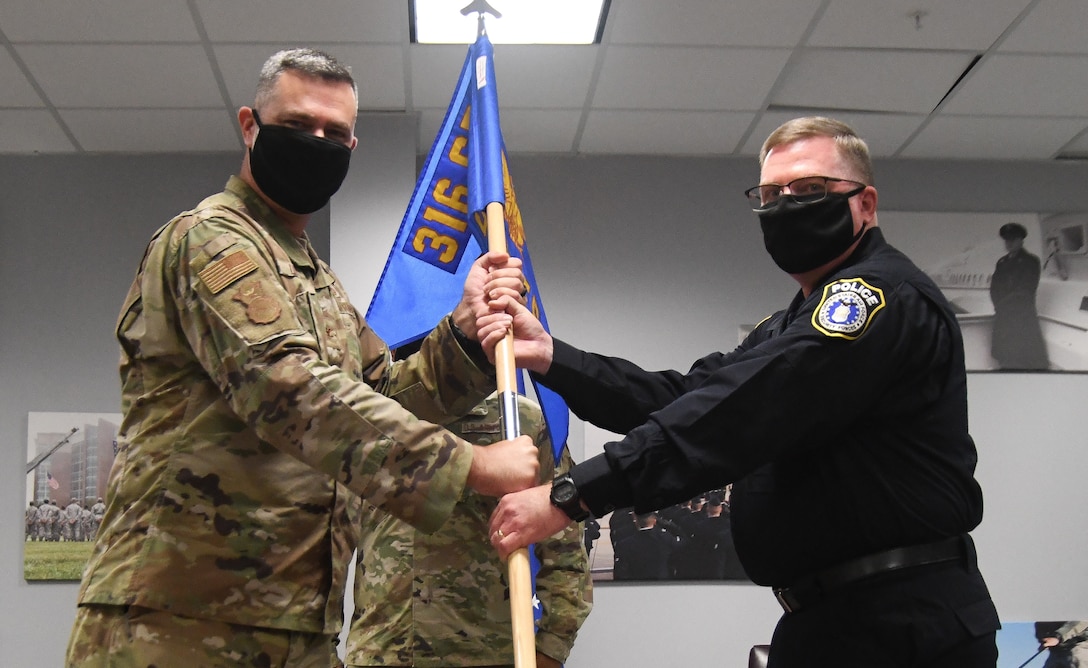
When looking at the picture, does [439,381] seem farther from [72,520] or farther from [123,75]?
[72,520]

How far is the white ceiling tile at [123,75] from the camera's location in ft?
12.5

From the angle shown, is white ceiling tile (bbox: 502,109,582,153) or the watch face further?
white ceiling tile (bbox: 502,109,582,153)

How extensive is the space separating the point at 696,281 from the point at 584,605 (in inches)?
97.1

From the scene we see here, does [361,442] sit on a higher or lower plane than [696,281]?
lower

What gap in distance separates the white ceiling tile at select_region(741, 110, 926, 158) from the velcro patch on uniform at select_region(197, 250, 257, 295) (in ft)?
11.4

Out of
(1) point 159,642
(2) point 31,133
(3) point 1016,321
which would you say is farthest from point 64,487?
(3) point 1016,321

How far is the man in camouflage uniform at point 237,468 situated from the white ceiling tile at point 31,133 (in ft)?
11.1

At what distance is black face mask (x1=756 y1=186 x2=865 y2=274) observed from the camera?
1.82m

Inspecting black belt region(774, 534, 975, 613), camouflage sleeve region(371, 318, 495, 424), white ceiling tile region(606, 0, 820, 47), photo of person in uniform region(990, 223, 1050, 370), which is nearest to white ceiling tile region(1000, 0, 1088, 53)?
white ceiling tile region(606, 0, 820, 47)

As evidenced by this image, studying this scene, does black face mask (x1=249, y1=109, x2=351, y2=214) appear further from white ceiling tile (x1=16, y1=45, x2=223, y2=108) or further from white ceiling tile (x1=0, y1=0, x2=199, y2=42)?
white ceiling tile (x1=16, y1=45, x2=223, y2=108)

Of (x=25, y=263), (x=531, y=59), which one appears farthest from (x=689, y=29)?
(x=25, y=263)

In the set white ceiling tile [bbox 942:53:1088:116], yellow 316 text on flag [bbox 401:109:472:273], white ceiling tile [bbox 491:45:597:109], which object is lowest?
yellow 316 text on flag [bbox 401:109:472:273]

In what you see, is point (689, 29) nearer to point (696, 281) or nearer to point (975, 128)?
point (696, 281)

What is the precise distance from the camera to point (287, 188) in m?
1.69
